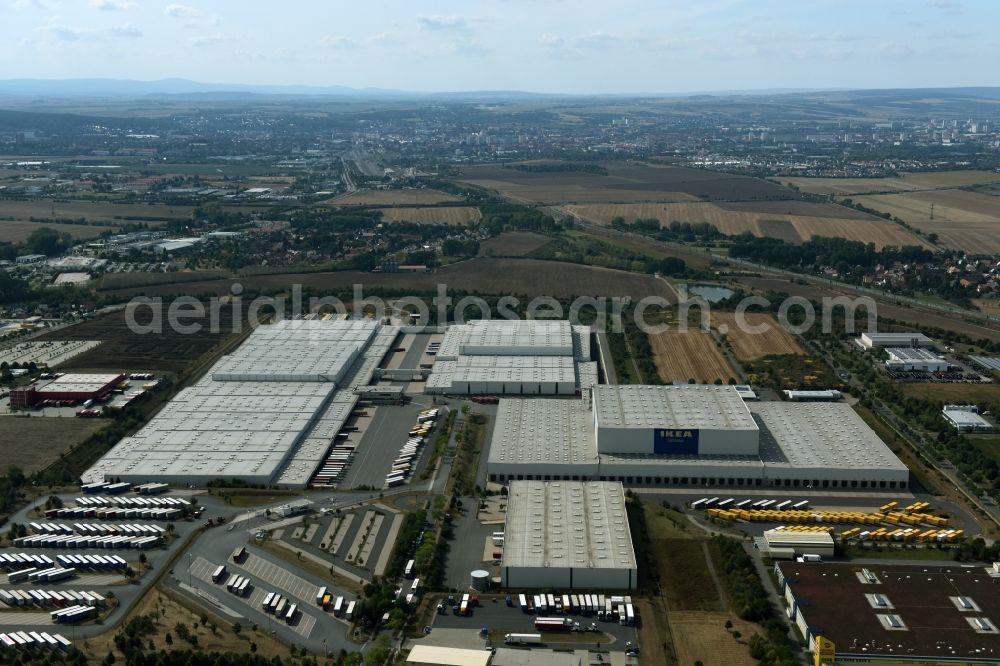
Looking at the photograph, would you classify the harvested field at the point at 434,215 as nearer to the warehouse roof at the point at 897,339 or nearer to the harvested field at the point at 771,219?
the harvested field at the point at 771,219

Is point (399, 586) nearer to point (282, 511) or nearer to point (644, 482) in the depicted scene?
point (282, 511)

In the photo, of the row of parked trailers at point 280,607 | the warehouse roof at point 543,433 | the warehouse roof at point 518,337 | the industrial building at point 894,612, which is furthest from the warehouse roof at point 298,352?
the industrial building at point 894,612

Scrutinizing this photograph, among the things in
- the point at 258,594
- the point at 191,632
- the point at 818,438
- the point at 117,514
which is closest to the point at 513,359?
the point at 818,438

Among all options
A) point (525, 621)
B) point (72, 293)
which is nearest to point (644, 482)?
point (525, 621)

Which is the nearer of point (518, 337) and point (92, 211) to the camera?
point (518, 337)

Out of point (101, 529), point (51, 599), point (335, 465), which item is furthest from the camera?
point (335, 465)

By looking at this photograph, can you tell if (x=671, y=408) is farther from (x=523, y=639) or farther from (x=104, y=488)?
(x=104, y=488)

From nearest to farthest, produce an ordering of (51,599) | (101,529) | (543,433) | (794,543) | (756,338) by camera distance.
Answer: (51,599), (794,543), (101,529), (543,433), (756,338)
